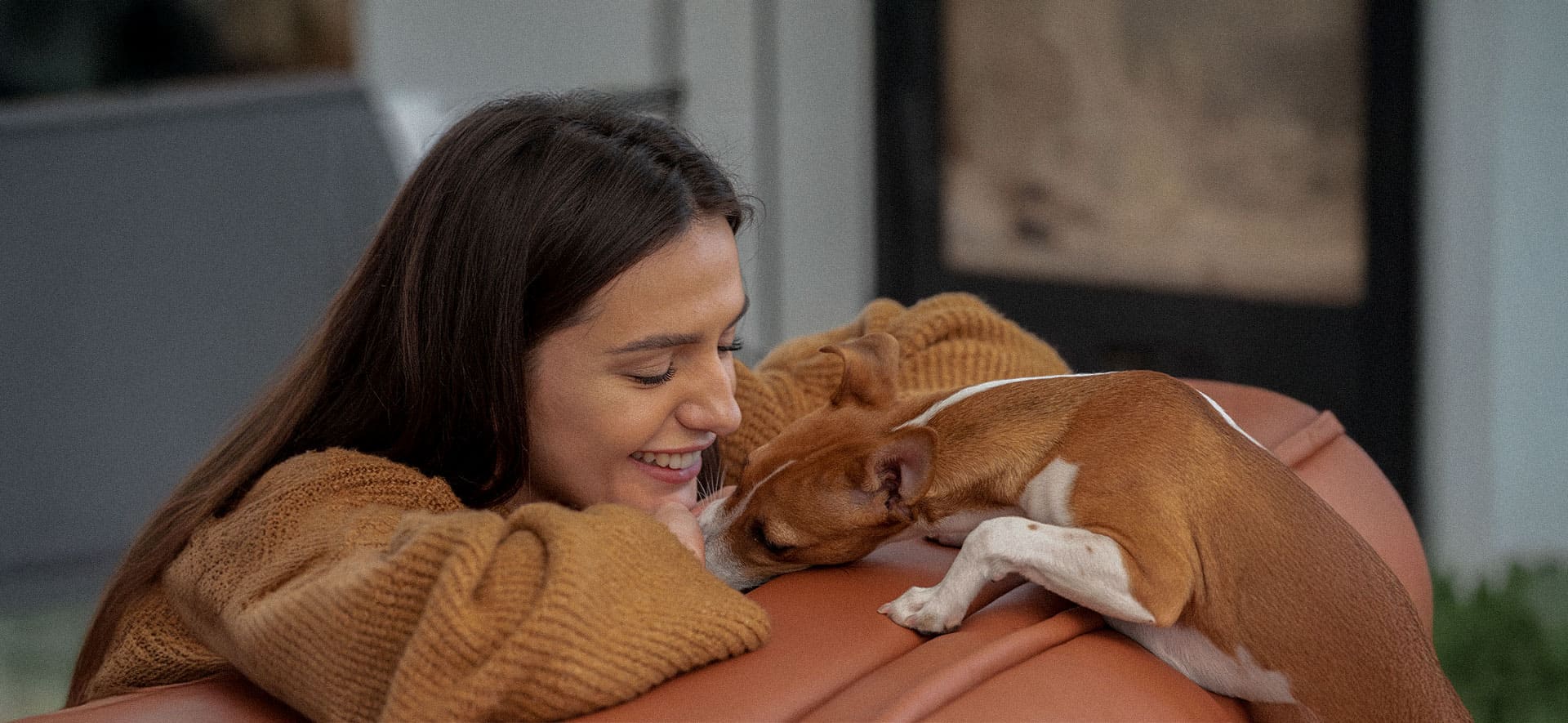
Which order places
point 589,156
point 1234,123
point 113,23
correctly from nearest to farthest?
point 589,156
point 1234,123
point 113,23

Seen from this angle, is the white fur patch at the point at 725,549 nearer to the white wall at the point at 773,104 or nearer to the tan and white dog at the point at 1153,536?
the tan and white dog at the point at 1153,536

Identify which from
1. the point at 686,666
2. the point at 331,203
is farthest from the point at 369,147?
the point at 686,666

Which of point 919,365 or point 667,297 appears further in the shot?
point 919,365

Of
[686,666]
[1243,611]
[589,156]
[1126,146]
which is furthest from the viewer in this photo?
[1126,146]

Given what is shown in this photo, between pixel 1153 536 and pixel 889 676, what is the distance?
279 millimetres

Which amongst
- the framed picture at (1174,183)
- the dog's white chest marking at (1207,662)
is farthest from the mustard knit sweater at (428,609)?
the framed picture at (1174,183)

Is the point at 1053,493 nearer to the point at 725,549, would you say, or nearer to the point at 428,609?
the point at 725,549

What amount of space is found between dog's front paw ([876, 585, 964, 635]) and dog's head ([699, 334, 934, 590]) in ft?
0.59

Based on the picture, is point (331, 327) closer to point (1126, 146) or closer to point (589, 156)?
point (589, 156)

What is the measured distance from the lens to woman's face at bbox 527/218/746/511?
1294mm

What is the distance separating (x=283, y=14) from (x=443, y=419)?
4.60 m

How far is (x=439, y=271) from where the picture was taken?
4.29 ft

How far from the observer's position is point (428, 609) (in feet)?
2.92

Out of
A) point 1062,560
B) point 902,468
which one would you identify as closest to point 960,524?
point 902,468
